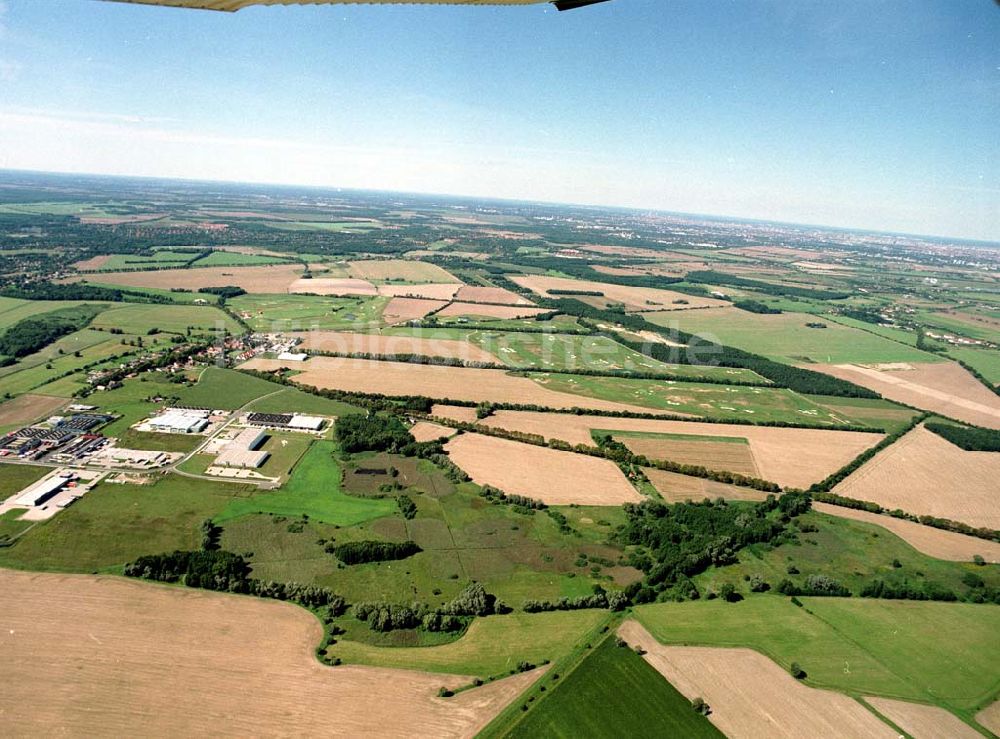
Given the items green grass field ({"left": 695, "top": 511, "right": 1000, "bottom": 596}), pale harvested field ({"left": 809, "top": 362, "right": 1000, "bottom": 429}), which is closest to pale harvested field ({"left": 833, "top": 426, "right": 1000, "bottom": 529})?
green grass field ({"left": 695, "top": 511, "right": 1000, "bottom": 596})

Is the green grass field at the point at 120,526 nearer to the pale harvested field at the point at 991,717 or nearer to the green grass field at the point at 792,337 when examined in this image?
the pale harvested field at the point at 991,717

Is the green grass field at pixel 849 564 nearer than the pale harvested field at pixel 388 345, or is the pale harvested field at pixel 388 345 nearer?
the green grass field at pixel 849 564

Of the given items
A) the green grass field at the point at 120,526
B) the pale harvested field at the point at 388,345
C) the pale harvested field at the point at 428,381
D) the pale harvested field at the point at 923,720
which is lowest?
the pale harvested field at the point at 923,720

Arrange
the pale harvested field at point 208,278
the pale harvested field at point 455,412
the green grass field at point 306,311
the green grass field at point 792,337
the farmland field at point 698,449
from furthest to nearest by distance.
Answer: the pale harvested field at point 208,278
the green grass field at point 792,337
the green grass field at point 306,311
the pale harvested field at point 455,412
the farmland field at point 698,449

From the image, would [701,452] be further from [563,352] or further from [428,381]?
[563,352]

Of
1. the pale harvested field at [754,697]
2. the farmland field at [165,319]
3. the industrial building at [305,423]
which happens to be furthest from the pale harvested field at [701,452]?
the farmland field at [165,319]

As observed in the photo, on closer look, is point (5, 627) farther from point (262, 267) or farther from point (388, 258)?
point (388, 258)

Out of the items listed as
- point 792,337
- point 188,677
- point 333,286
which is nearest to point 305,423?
point 188,677

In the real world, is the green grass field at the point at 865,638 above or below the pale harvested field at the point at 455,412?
below
